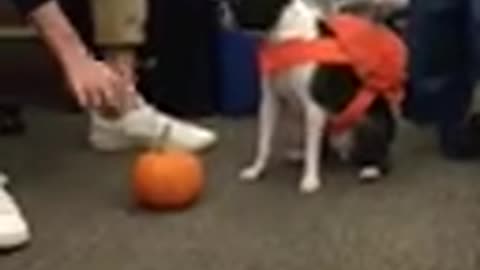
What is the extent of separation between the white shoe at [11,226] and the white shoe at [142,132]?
0.42 m

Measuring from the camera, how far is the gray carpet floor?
166 centimetres

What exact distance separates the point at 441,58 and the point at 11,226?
87 centimetres

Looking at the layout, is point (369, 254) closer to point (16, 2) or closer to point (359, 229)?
point (359, 229)

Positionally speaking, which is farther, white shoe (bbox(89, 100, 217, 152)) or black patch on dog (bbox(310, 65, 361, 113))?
white shoe (bbox(89, 100, 217, 152))

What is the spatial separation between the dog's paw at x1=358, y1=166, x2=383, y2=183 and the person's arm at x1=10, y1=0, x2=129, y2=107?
0.49 meters

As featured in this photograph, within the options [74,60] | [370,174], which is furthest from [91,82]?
[370,174]

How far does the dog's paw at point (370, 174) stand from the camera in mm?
2004

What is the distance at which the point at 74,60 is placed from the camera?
5.57ft

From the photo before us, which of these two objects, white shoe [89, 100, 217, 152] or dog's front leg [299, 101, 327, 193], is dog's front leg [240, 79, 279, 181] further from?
white shoe [89, 100, 217, 152]

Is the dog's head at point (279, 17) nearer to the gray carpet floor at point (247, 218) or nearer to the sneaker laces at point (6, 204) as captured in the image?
the gray carpet floor at point (247, 218)

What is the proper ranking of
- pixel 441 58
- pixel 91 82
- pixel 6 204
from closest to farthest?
pixel 91 82 < pixel 6 204 < pixel 441 58

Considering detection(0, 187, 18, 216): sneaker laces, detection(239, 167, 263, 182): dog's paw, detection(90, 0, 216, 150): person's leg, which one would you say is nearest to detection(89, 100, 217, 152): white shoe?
detection(90, 0, 216, 150): person's leg

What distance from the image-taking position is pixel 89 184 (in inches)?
78.5

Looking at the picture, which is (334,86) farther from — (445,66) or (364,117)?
(445,66)
